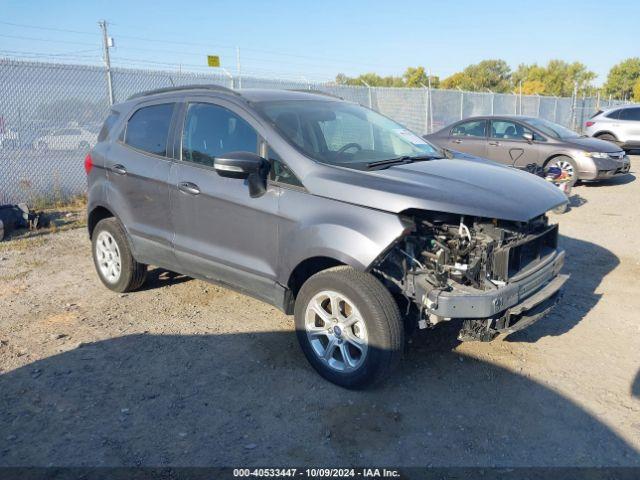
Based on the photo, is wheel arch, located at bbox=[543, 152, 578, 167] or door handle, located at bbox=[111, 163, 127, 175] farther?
wheel arch, located at bbox=[543, 152, 578, 167]

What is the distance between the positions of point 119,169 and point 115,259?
3.02ft

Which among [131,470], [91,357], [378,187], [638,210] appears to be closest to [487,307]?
[378,187]

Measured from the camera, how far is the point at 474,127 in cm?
1184

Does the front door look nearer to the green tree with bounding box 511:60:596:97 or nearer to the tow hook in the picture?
the tow hook

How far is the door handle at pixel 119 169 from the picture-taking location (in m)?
4.84

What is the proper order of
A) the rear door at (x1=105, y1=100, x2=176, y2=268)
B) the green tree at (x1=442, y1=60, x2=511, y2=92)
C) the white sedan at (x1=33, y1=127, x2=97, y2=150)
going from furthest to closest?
the green tree at (x1=442, y1=60, x2=511, y2=92) < the white sedan at (x1=33, y1=127, x2=97, y2=150) < the rear door at (x1=105, y1=100, x2=176, y2=268)

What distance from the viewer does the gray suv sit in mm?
3271

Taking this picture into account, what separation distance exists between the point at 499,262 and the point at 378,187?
2.91 ft

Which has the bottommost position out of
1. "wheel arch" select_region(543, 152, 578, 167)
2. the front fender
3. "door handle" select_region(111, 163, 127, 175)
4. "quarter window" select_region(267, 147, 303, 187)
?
"wheel arch" select_region(543, 152, 578, 167)

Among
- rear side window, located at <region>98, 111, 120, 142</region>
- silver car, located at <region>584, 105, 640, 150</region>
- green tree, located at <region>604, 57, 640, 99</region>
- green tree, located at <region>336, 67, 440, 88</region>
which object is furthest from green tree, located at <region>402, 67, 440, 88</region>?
rear side window, located at <region>98, 111, 120, 142</region>

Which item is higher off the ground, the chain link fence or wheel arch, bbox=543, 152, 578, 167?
the chain link fence

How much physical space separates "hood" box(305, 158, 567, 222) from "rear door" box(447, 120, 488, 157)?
26.4ft

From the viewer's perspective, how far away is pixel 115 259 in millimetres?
5242

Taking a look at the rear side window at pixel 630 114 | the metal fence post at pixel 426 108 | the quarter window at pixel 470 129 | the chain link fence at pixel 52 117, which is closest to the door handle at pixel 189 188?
the chain link fence at pixel 52 117
